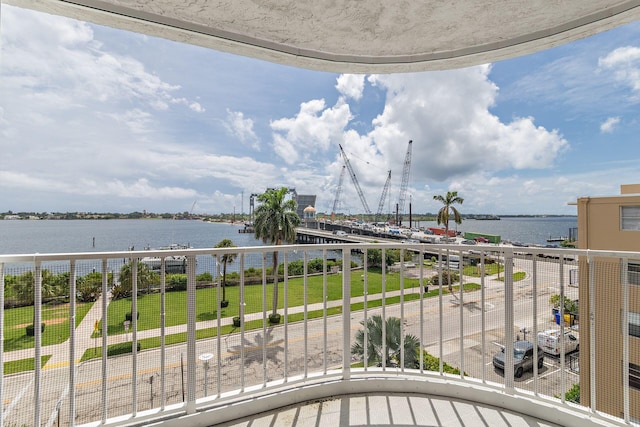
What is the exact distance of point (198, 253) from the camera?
1.53 m

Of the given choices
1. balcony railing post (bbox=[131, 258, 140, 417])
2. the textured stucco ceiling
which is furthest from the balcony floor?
the textured stucco ceiling

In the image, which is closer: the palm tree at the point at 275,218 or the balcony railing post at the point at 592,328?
the balcony railing post at the point at 592,328

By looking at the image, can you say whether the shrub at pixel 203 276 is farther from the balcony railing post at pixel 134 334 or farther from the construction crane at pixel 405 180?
the construction crane at pixel 405 180

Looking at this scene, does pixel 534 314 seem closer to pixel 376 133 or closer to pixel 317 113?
pixel 317 113

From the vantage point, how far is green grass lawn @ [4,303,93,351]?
1339 millimetres

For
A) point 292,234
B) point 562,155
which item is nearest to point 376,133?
point 292,234

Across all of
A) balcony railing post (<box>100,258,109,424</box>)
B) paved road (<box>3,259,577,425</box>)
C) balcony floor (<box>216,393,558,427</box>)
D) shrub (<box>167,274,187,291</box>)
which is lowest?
paved road (<box>3,259,577,425</box>)

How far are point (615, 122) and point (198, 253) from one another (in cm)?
5637

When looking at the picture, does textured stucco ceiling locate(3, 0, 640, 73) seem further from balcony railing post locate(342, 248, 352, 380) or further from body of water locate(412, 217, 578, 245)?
body of water locate(412, 217, 578, 245)

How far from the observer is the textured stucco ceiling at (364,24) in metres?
1.37

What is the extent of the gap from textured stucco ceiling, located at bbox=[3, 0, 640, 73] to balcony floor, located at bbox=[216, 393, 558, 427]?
2.24 m

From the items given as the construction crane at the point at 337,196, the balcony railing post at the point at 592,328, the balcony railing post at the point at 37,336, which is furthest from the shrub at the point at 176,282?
the construction crane at the point at 337,196

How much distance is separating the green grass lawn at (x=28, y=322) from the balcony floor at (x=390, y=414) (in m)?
1.03

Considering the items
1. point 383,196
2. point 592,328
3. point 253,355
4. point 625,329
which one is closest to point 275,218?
point 253,355
